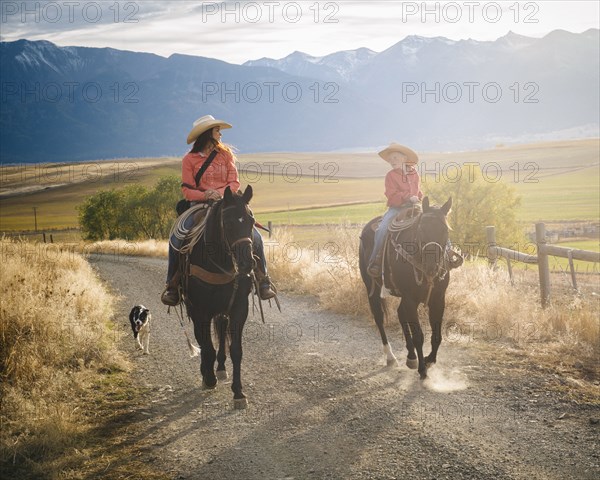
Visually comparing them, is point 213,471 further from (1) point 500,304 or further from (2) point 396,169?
(1) point 500,304

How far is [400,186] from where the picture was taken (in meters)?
9.05

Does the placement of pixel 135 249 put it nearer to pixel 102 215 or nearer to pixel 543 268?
pixel 543 268

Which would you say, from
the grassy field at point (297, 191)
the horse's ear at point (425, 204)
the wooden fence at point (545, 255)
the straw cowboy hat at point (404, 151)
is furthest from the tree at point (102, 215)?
the horse's ear at point (425, 204)

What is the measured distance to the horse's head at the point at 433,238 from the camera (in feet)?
25.5

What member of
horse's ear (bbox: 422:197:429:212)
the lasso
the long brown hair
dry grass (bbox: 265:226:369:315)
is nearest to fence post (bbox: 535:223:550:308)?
dry grass (bbox: 265:226:369:315)

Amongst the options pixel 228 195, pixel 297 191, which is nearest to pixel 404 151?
pixel 228 195

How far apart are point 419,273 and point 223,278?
2.85 meters

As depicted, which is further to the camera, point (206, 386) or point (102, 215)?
point (102, 215)

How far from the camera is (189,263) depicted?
7363mm

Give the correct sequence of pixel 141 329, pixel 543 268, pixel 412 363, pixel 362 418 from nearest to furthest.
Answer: pixel 362 418 → pixel 412 363 → pixel 141 329 → pixel 543 268

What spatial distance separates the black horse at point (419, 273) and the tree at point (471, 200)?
1025 inches

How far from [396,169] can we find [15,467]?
6467mm

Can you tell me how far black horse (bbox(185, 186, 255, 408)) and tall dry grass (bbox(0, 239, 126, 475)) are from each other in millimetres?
1786

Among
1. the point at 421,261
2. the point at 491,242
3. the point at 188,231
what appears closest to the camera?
the point at 188,231
